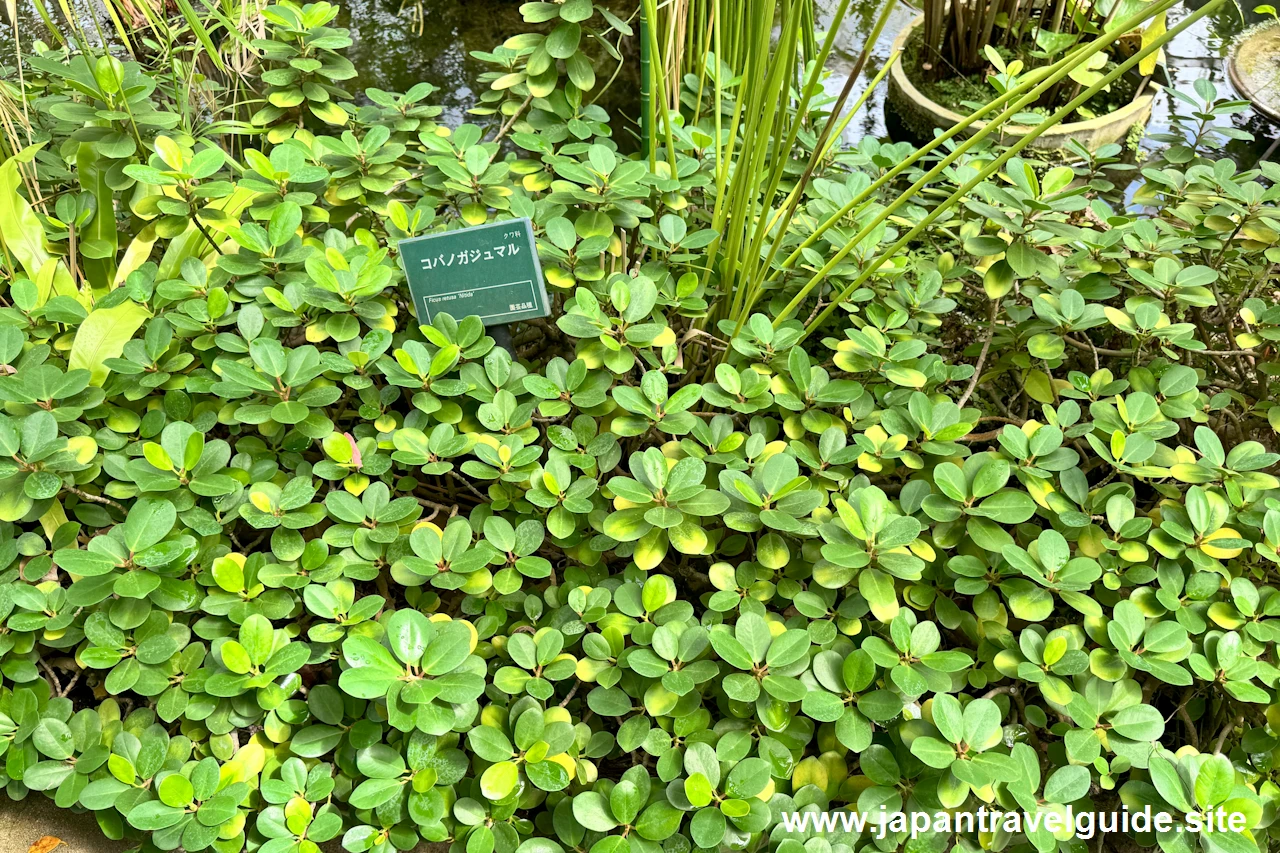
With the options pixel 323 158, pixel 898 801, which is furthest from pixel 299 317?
pixel 898 801

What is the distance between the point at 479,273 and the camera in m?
1.28

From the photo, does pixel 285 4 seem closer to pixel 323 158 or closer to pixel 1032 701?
pixel 323 158

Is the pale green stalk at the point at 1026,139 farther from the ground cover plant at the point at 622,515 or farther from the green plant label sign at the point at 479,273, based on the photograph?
the green plant label sign at the point at 479,273

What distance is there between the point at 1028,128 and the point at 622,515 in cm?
170

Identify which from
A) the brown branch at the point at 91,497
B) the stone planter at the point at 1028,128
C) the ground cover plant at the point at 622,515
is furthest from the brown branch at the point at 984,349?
the brown branch at the point at 91,497

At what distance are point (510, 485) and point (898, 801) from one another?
63 cm

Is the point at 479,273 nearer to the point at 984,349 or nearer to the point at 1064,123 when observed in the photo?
the point at 984,349

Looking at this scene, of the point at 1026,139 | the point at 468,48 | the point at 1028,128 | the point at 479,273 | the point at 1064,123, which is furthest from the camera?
the point at 468,48

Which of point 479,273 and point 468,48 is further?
point 468,48

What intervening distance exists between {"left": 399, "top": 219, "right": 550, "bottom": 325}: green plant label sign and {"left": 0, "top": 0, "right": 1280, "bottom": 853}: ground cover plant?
6cm

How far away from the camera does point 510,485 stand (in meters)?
1.22

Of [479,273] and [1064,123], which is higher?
[479,273]

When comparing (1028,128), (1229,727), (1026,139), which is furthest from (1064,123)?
(1229,727)

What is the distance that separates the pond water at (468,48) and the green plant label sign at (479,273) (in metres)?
1.55
